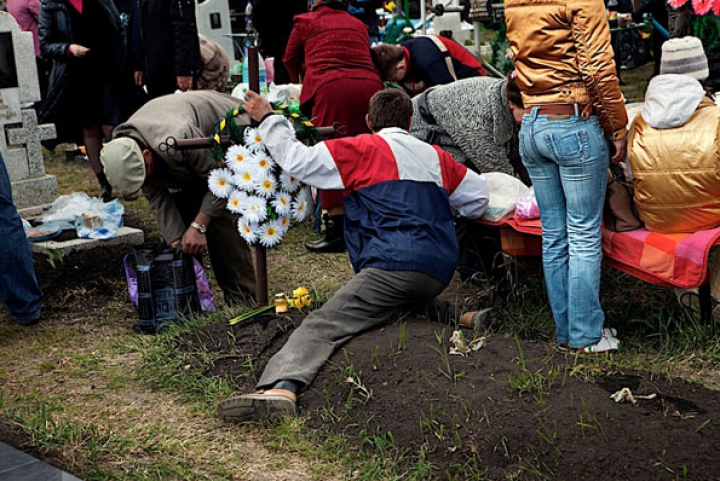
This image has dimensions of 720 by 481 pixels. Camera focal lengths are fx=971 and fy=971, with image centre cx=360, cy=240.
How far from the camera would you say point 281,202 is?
4703 mm

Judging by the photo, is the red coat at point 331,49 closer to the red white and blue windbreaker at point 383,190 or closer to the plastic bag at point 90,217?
the plastic bag at point 90,217

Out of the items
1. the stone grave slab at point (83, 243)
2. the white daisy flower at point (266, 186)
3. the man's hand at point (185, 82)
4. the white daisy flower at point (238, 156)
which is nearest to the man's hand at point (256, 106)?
the white daisy flower at point (238, 156)

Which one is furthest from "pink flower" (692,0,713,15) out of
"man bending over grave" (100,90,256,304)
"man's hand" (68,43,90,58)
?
"man's hand" (68,43,90,58)

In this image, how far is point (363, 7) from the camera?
11781 millimetres

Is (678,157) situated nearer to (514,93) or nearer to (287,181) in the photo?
(514,93)

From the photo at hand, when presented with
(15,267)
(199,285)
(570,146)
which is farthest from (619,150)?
(15,267)

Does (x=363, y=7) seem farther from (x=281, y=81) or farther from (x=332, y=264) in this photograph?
(x=332, y=264)

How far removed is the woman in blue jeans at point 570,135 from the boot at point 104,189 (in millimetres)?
4890

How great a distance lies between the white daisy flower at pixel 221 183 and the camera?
185 inches

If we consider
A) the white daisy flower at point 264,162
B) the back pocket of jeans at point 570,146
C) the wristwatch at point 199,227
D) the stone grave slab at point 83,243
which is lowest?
the stone grave slab at point 83,243

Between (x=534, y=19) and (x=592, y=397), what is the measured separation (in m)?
1.56

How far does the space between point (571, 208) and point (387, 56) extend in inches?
93.3

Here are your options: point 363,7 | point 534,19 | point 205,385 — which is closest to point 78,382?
point 205,385

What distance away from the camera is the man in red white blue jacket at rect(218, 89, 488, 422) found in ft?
14.3
